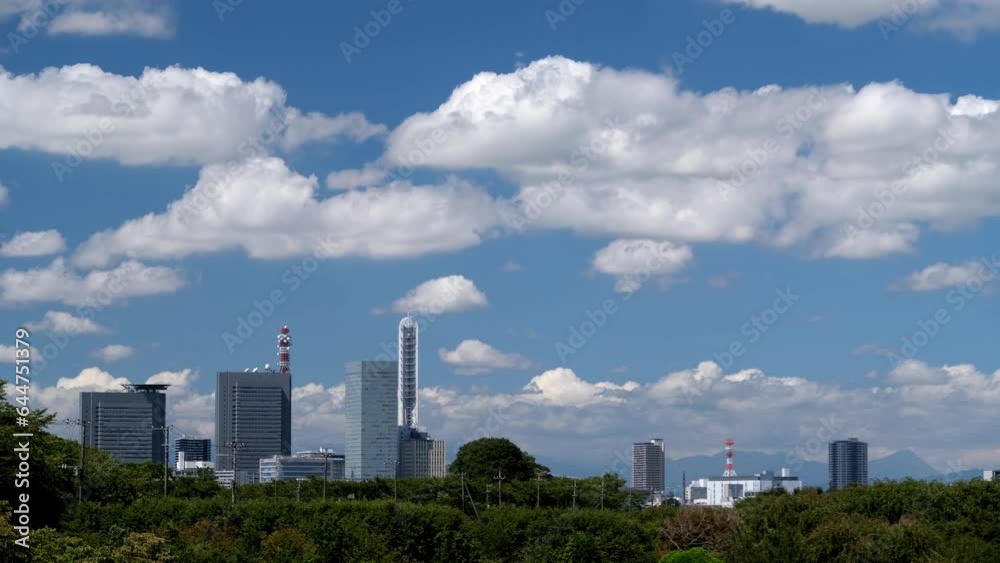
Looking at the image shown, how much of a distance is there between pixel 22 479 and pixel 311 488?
5839cm

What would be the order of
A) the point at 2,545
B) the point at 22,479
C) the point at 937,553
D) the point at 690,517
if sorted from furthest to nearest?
the point at 690,517 < the point at 937,553 < the point at 22,479 < the point at 2,545

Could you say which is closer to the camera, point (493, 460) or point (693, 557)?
point (693, 557)

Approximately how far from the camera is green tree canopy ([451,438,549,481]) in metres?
122

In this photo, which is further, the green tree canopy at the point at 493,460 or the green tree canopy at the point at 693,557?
the green tree canopy at the point at 493,460

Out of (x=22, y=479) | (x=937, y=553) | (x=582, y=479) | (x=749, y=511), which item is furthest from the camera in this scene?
(x=582, y=479)

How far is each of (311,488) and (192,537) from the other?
134 ft

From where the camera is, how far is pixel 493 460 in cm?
12288

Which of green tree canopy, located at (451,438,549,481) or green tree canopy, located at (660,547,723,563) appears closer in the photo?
green tree canopy, located at (660,547,723,563)

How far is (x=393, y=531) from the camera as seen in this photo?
202 ft

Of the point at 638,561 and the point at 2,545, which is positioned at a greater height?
the point at 2,545

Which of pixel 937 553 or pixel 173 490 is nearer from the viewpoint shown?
pixel 937 553

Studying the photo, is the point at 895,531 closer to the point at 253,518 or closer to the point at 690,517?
the point at 690,517

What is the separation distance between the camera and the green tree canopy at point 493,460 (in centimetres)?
12162

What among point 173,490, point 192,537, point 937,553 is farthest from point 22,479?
point 173,490
